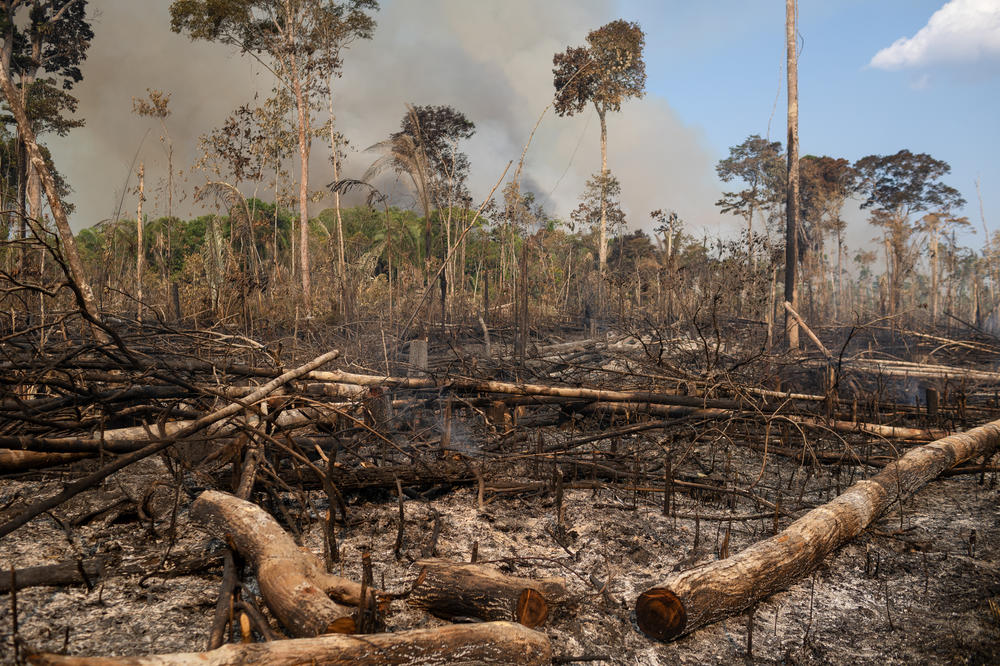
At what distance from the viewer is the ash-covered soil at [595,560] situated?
2.22 meters

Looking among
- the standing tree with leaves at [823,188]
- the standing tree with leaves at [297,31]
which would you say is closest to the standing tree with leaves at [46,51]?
the standing tree with leaves at [297,31]

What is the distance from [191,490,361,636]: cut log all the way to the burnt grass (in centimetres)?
18

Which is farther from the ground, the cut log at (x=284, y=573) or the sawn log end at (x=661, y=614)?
the cut log at (x=284, y=573)

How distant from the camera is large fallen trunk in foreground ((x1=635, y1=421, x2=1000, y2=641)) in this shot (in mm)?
2273

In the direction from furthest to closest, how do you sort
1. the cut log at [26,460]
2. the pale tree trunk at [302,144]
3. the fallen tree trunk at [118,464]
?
the pale tree trunk at [302,144], the cut log at [26,460], the fallen tree trunk at [118,464]

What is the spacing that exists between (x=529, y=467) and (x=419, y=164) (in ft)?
12.3

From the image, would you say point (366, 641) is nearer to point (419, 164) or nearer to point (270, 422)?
point (270, 422)

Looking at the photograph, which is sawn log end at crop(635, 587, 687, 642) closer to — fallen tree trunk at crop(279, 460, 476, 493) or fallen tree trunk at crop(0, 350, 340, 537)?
fallen tree trunk at crop(279, 460, 476, 493)

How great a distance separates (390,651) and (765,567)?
1745mm

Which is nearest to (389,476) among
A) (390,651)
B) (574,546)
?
(574,546)

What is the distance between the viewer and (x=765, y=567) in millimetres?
2561

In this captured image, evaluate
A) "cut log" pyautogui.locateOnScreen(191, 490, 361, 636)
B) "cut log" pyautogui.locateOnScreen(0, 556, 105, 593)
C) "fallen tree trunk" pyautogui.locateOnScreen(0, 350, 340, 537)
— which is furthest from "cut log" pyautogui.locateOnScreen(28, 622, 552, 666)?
"cut log" pyautogui.locateOnScreen(0, 556, 105, 593)

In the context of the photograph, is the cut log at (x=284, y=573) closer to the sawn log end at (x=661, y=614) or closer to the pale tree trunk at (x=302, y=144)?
the sawn log end at (x=661, y=614)

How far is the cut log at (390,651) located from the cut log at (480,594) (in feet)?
0.72
